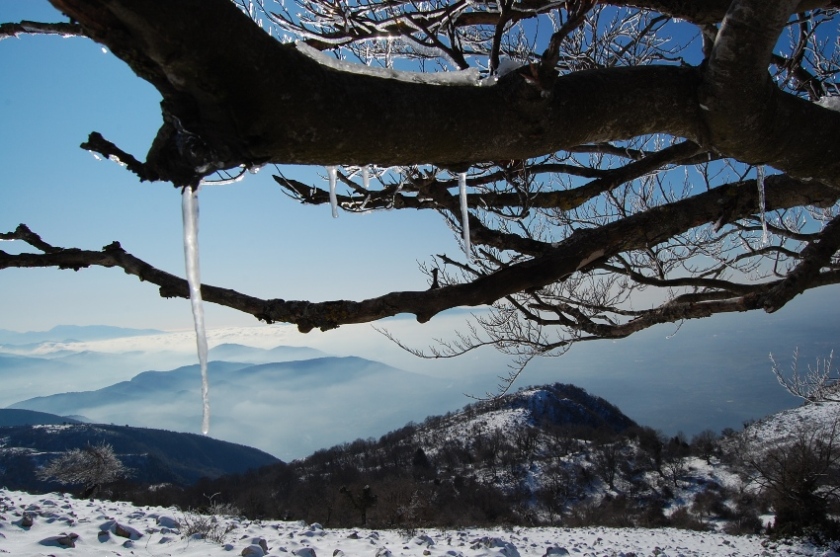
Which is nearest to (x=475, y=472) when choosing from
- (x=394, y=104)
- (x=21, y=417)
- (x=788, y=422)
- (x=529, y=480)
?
(x=529, y=480)

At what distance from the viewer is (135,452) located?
287 feet

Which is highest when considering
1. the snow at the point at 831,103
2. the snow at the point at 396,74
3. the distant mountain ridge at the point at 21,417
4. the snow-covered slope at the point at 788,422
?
the snow at the point at 831,103

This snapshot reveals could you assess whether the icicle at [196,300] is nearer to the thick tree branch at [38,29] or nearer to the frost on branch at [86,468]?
the thick tree branch at [38,29]

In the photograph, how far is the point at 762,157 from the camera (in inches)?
75.7

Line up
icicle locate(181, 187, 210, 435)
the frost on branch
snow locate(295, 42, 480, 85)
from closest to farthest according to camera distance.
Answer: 1. snow locate(295, 42, 480, 85)
2. icicle locate(181, 187, 210, 435)
3. the frost on branch

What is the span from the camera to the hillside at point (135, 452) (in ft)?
223

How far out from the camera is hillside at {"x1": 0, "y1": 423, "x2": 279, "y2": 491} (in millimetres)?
67875

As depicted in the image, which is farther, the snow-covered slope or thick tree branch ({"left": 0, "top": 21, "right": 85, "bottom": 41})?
the snow-covered slope

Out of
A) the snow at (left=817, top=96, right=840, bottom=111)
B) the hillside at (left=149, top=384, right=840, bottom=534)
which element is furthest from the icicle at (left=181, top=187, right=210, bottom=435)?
the hillside at (left=149, top=384, right=840, bottom=534)

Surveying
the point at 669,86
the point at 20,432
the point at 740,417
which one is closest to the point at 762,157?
the point at 669,86

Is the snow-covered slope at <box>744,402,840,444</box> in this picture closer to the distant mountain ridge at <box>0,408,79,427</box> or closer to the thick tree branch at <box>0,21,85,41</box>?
the thick tree branch at <box>0,21,85,41</box>

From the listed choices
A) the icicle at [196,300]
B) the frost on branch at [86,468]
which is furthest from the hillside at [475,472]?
the icicle at [196,300]

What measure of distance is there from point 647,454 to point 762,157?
58.5 metres

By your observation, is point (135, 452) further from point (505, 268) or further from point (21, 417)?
point (21, 417)
